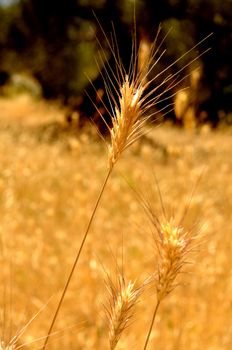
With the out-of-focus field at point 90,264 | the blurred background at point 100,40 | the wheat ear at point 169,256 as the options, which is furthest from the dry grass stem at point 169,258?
the blurred background at point 100,40

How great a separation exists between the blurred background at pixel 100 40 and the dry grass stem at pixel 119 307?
3.53 ft

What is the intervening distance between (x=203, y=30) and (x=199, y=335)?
5684mm

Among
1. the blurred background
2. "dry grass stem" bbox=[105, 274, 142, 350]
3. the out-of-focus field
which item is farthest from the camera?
the blurred background

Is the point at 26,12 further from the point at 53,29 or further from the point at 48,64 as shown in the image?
the point at 48,64

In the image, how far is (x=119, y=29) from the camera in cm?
977

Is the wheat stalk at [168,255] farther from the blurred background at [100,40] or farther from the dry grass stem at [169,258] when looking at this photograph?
the blurred background at [100,40]

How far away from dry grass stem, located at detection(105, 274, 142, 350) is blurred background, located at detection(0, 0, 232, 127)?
108 cm

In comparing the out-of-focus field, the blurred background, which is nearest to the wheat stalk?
the out-of-focus field

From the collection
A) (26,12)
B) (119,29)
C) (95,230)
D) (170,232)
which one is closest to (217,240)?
(95,230)

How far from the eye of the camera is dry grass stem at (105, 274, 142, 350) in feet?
2.50

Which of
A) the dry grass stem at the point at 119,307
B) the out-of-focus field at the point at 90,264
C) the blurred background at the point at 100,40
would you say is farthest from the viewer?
the blurred background at the point at 100,40

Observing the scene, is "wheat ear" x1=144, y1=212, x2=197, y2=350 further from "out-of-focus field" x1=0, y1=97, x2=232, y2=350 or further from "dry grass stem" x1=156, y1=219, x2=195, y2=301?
"out-of-focus field" x1=0, y1=97, x2=232, y2=350

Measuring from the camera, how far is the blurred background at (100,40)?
23.4 ft

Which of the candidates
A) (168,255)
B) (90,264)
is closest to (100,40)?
(90,264)
